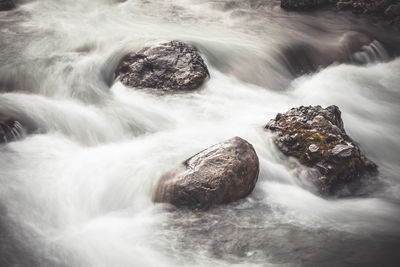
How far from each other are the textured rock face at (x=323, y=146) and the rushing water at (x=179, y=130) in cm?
25

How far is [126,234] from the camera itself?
190 inches

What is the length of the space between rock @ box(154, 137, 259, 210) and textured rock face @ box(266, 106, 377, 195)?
1.08m

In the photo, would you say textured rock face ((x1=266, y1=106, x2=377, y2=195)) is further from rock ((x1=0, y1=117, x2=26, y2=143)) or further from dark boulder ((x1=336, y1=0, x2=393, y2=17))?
dark boulder ((x1=336, y1=0, x2=393, y2=17))

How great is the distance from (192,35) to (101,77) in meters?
3.33

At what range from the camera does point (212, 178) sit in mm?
5199

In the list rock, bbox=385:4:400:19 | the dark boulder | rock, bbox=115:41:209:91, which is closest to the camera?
rock, bbox=115:41:209:91

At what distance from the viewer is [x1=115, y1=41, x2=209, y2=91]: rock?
8.13 metres

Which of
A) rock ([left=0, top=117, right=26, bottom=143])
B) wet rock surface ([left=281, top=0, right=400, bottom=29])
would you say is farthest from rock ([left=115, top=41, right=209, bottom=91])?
wet rock surface ([left=281, top=0, right=400, bottom=29])

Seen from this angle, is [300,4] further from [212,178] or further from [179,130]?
[212,178]

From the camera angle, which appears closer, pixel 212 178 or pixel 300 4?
pixel 212 178

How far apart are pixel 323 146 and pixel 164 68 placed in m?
4.07

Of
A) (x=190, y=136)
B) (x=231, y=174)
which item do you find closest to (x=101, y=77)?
(x=190, y=136)

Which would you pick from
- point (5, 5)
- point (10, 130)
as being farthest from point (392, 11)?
point (5, 5)

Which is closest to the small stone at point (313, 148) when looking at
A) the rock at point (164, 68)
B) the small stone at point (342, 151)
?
the small stone at point (342, 151)
